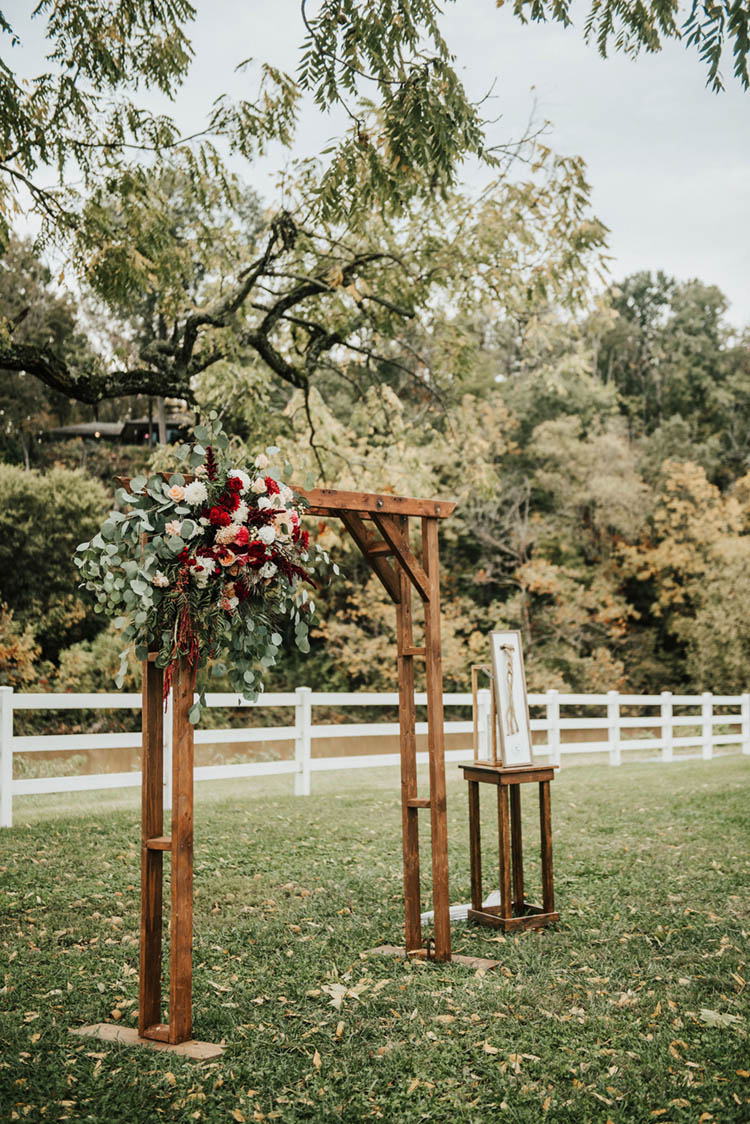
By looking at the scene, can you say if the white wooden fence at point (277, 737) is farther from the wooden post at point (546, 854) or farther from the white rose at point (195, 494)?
the white rose at point (195, 494)

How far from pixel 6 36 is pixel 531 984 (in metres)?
7.74

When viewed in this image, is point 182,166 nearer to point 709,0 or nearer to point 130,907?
point 709,0

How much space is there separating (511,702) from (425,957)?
1.55m

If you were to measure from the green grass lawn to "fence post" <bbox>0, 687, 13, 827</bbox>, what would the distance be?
313 millimetres

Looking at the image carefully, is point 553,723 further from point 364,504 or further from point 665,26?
point 665,26

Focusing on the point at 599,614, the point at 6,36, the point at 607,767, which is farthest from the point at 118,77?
the point at 599,614

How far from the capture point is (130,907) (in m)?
6.24

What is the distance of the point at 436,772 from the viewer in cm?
528

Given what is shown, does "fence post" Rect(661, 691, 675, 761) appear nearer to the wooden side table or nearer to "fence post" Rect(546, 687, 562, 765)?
A: "fence post" Rect(546, 687, 562, 765)

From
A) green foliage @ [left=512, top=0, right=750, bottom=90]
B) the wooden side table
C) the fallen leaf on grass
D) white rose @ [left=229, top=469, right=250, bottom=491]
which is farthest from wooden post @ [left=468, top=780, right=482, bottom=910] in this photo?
green foliage @ [left=512, top=0, right=750, bottom=90]

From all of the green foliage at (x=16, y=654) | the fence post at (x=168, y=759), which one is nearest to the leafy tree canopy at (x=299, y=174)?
the fence post at (x=168, y=759)

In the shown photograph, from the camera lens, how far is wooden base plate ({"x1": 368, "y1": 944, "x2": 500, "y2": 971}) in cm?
508

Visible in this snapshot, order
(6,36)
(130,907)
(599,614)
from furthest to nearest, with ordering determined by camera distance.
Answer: (599,614), (6,36), (130,907)

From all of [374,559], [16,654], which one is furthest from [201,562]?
[16,654]
